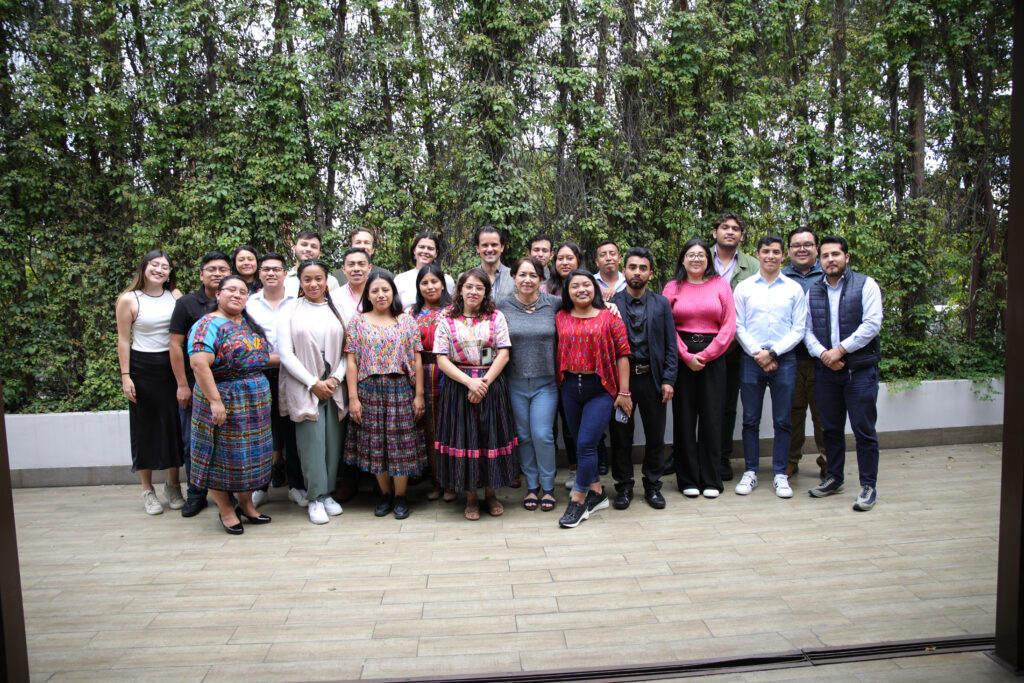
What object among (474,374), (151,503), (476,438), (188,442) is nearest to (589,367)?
(474,374)

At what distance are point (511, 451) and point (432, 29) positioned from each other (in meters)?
5.19

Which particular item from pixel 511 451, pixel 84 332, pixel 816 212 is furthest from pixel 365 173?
pixel 816 212

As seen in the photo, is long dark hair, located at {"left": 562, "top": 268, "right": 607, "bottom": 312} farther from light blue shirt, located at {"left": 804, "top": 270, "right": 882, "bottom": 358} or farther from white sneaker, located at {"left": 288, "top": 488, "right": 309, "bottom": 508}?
white sneaker, located at {"left": 288, "top": 488, "right": 309, "bottom": 508}

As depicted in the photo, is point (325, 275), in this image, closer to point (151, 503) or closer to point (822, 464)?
point (151, 503)

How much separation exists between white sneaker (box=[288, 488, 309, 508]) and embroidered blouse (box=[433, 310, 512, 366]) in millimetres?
1545

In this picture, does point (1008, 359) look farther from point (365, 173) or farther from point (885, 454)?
point (365, 173)

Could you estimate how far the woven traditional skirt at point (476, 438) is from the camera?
13.6ft

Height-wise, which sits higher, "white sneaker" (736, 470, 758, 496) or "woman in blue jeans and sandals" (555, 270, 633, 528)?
"woman in blue jeans and sandals" (555, 270, 633, 528)

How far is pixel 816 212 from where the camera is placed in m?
7.37

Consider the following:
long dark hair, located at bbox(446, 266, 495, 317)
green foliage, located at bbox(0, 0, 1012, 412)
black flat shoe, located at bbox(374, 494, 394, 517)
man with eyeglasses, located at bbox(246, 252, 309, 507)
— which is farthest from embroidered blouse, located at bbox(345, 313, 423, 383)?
green foliage, located at bbox(0, 0, 1012, 412)

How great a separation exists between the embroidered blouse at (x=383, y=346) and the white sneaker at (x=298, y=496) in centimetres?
105

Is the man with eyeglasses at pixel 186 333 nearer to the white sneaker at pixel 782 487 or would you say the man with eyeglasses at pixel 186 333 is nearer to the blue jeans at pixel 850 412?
the white sneaker at pixel 782 487

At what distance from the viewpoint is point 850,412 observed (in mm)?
4254

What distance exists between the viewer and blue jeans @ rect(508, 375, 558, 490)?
422 cm
